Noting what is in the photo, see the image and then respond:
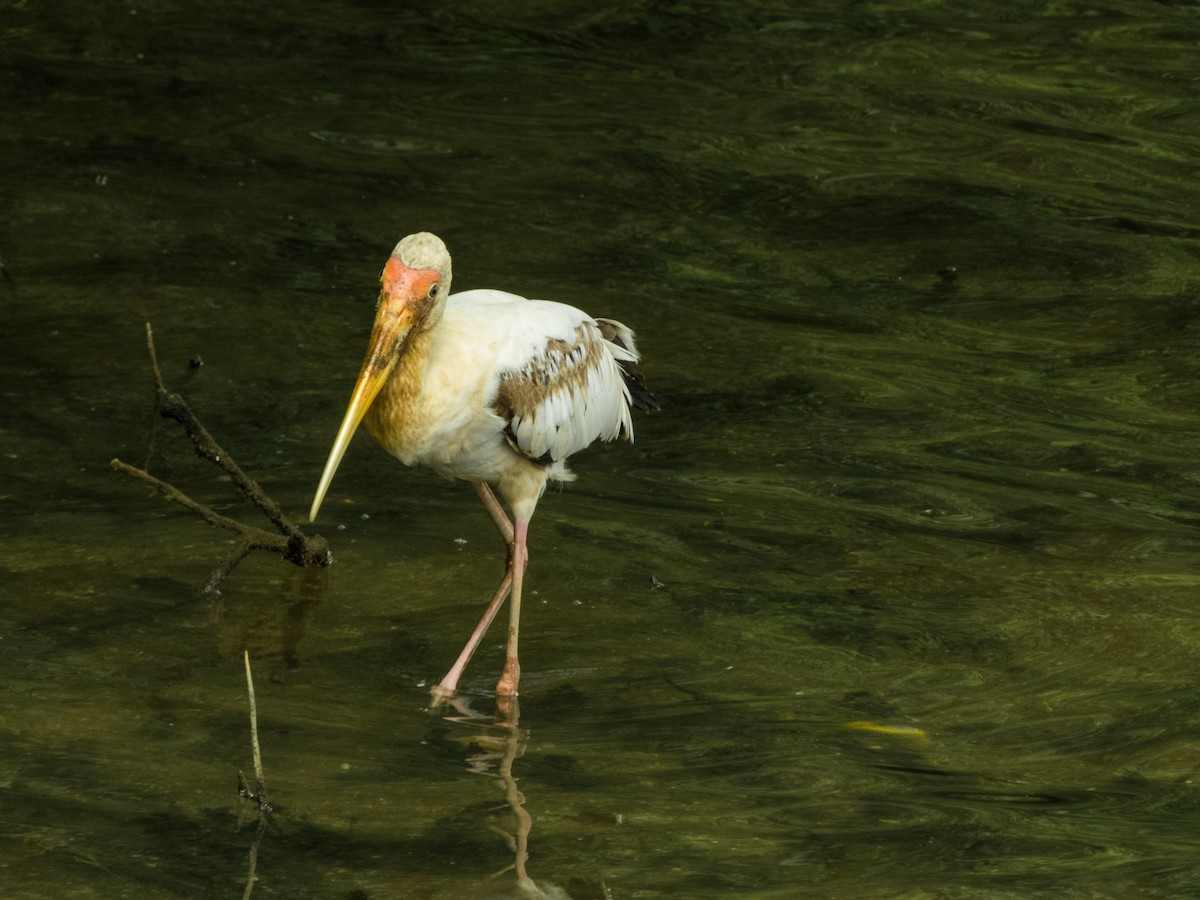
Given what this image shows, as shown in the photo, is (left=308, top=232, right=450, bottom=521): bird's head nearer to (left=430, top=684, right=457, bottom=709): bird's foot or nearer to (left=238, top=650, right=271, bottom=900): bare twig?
(left=430, top=684, right=457, bottom=709): bird's foot

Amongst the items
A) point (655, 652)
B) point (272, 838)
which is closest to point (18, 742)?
point (272, 838)

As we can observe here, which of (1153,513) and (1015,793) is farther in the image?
(1153,513)

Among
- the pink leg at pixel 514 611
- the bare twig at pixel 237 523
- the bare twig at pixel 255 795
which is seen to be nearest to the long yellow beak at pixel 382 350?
the bare twig at pixel 237 523

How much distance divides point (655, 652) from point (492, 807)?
1.16 meters

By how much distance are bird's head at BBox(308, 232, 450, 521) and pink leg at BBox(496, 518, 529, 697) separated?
82 centimetres

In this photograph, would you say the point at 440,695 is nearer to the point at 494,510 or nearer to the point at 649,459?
the point at 494,510

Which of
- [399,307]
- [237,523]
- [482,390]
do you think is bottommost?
[237,523]

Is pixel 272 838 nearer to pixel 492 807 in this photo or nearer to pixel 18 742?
pixel 492 807

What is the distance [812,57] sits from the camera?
12109mm

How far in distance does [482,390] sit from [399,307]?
43 cm

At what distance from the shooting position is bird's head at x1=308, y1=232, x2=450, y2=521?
17.8ft

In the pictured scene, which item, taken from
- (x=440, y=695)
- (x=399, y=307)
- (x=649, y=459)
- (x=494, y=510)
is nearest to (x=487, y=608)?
(x=494, y=510)

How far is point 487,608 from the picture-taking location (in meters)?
6.35

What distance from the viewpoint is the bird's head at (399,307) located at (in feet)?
17.8
